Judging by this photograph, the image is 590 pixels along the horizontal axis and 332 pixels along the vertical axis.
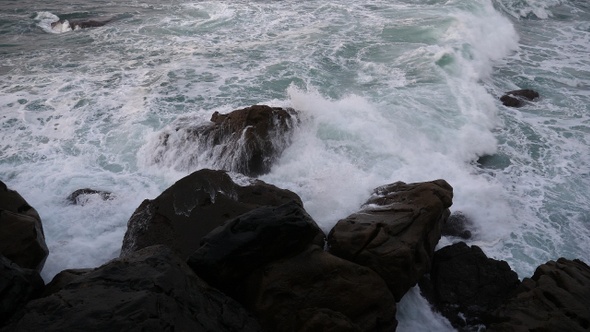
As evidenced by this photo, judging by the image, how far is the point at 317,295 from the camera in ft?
18.4

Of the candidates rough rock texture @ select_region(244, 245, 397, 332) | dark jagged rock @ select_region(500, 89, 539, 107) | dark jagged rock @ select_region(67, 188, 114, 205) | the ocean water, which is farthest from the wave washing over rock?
dark jagged rock @ select_region(500, 89, 539, 107)

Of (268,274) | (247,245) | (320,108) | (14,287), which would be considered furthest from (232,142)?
(14,287)

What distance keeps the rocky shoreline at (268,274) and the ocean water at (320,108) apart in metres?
0.77

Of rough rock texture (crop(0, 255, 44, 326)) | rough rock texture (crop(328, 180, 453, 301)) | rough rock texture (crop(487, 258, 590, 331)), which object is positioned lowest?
rough rock texture (crop(487, 258, 590, 331))

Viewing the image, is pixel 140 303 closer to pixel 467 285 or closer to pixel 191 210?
pixel 191 210

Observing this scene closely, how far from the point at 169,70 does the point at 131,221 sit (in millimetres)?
7485

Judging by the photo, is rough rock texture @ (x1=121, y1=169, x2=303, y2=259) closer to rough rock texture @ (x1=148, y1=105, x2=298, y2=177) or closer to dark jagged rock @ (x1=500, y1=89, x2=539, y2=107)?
rough rock texture @ (x1=148, y1=105, x2=298, y2=177)

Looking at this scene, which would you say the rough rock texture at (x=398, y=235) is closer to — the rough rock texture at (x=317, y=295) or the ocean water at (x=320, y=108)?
the rough rock texture at (x=317, y=295)

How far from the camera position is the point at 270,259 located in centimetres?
577

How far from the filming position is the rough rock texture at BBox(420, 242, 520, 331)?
21.0 ft

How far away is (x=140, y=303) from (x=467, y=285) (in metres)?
4.18

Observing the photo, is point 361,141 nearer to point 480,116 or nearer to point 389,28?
point 480,116

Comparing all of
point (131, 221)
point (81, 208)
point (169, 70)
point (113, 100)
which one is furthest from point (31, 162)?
point (169, 70)

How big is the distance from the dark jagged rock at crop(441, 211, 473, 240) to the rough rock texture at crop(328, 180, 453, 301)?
0.58 m
